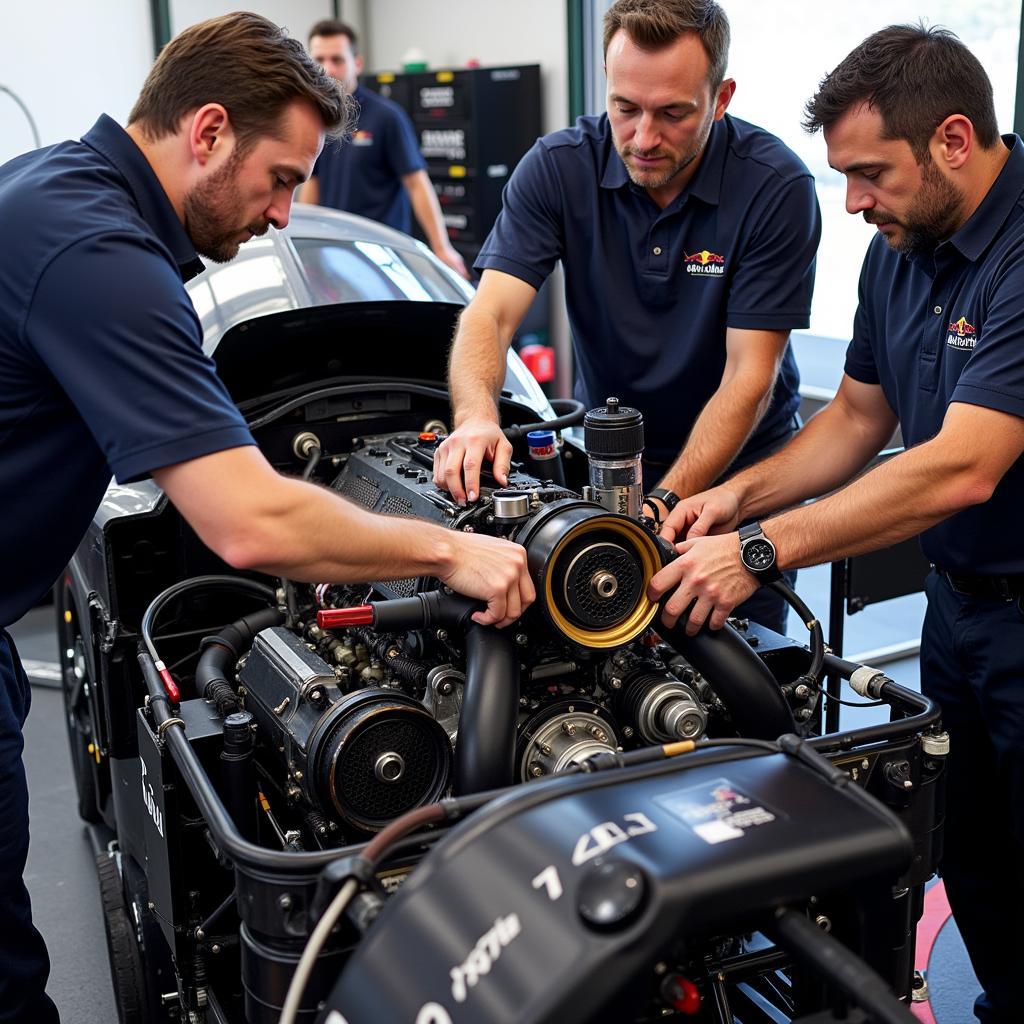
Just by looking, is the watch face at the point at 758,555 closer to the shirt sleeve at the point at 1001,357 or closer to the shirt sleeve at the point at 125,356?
the shirt sleeve at the point at 1001,357

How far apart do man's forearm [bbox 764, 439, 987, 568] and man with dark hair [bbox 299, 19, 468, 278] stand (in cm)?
446

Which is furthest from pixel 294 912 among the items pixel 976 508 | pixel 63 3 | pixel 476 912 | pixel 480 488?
pixel 63 3

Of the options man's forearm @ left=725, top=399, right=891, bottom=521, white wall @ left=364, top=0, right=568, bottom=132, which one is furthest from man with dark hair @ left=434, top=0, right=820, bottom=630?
white wall @ left=364, top=0, right=568, bottom=132

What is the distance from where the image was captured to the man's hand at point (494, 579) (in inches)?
69.5

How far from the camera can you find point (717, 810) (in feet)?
4.42

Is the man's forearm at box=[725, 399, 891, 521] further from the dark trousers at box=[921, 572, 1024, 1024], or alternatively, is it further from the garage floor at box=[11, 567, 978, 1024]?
the garage floor at box=[11, 567, 978, 1024]

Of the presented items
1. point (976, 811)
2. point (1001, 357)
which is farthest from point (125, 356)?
point (976, 811)

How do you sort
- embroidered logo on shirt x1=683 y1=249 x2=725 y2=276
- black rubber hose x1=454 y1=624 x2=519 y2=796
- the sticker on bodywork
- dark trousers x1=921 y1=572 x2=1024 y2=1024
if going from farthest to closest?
embroidered logo on shirt x1=683 y1=249 x2=725 y2=276 < dark trousers x1=921 y1=572 x2=1024 y2=1024 < black rubber hose x1=454 y1=624 x2=519 y2=796 < the sticker on bodywork

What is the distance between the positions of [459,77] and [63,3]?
2.47m

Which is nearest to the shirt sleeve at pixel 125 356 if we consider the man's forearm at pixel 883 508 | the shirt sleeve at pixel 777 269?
the man's forearm at pixel 883 508

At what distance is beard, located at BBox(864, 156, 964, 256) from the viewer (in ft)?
6.99

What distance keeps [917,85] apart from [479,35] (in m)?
6.74

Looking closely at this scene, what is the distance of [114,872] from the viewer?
2713 mm

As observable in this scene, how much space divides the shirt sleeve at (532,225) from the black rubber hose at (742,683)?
120cm
